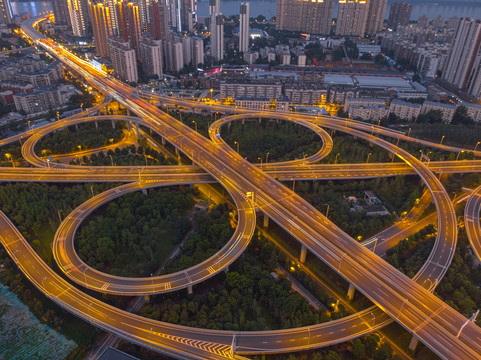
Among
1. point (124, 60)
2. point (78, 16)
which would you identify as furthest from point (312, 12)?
point (78, 16)

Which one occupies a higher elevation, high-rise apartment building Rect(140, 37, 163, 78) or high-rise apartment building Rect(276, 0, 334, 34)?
high-rise apartment building Rect(276, 0, 334, 34)

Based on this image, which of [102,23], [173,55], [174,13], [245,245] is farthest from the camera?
[174,13]

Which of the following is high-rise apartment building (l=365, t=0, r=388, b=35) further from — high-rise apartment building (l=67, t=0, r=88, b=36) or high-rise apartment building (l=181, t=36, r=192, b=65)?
high-rise apartment building (l=67, t=0, r=88, b=36)

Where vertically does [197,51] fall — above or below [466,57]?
below

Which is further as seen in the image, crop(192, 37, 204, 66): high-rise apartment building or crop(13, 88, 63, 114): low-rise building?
crop(192, 37, 204, 66): high-rise apartment building

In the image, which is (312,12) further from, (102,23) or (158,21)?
(102,23)

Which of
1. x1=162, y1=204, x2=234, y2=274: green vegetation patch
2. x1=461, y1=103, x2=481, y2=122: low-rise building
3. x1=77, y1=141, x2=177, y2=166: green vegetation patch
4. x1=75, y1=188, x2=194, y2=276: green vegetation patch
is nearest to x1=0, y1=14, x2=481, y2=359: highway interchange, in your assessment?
x1=162, y1=204, x2=234, y2=274: green vegetation patch

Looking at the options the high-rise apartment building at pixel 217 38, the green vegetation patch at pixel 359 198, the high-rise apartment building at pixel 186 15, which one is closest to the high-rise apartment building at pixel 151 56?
the high-rise apartment building at pixel 217 38
